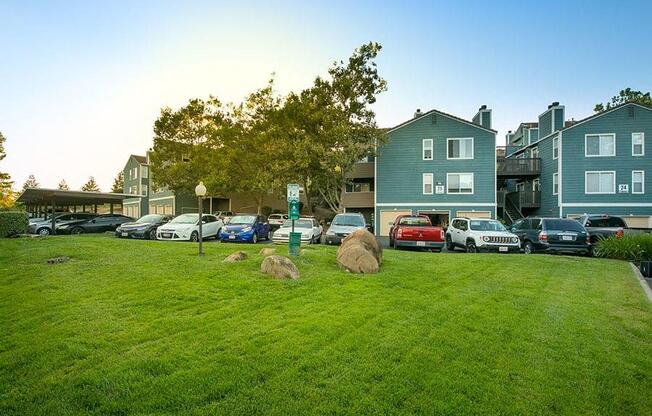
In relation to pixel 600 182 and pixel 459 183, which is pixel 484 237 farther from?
pixel 600 182

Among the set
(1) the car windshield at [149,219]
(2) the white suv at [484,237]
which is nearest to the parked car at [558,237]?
(2) the white suv at [484,237]

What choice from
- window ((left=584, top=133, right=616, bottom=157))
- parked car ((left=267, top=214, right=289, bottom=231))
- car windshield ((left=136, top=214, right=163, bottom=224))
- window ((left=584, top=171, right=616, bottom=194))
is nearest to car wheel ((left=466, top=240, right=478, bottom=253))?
parked car ((left=267, top=214, right=289, bottom=231))

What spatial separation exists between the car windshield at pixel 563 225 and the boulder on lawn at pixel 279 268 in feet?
42.4

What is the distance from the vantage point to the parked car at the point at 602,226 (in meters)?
17.5

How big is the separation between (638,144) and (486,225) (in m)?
19.7

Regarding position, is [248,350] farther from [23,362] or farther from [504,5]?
[504,5]

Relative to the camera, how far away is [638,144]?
28.2m

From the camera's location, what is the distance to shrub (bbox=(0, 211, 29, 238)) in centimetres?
1819

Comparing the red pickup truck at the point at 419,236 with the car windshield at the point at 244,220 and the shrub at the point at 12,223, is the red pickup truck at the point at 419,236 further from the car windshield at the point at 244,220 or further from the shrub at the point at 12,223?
the shrub at the point at 12,223

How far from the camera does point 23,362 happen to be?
13.0 ft

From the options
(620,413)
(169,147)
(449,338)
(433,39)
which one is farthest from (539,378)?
(169,147)

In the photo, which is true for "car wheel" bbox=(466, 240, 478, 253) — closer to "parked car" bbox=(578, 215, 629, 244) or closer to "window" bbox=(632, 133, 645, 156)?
"parked car" bbox=(578, 215, 629, 244)

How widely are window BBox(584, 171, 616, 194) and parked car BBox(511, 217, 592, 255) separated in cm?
1436

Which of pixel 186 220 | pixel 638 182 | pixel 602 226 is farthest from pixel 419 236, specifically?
pixel 638 182
